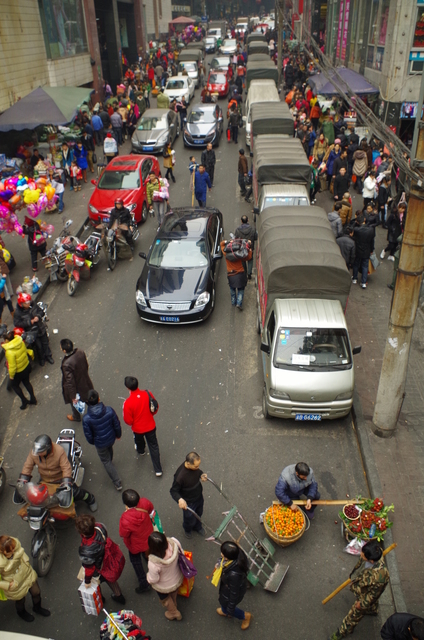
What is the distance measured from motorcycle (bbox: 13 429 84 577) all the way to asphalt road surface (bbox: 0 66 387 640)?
26 centimetres

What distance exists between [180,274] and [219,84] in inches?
1019

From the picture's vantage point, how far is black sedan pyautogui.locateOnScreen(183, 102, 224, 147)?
22.8m

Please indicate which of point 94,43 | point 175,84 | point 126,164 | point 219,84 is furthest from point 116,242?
point 219,84

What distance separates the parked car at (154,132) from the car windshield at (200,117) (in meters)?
0.94

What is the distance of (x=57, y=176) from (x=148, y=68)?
22492 millimetres

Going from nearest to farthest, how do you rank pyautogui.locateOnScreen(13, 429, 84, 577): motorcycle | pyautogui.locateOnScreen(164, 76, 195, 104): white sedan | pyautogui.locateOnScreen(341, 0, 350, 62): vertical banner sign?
pyautogui.locateOnScreen(13, 429, 84, 577): motorcycle → pyautogui.locateOnScreen(341, 0, 350, 62): vertical banner sign → pyautogui.locateOnScreen(164, 76, 195, 104): white sedan

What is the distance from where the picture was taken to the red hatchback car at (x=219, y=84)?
32125 millimetres

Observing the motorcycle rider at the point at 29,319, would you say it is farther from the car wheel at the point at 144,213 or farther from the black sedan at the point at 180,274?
the car wheel at the point at 144,213

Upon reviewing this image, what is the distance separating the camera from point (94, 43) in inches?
1112

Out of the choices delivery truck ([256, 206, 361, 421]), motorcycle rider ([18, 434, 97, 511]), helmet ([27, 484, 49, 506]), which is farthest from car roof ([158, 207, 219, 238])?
helmet ([27, 484, 49, 506])

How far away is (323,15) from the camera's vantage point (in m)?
41.0

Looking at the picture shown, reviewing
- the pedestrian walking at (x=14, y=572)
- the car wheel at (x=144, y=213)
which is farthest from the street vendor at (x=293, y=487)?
Result: the car wheel at (x=144, y=213)

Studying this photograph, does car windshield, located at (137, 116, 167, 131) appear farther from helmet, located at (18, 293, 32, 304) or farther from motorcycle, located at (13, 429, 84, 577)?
motorcycle, located at (13, 429, 84, 577)

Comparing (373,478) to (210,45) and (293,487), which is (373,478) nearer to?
(293,487)
